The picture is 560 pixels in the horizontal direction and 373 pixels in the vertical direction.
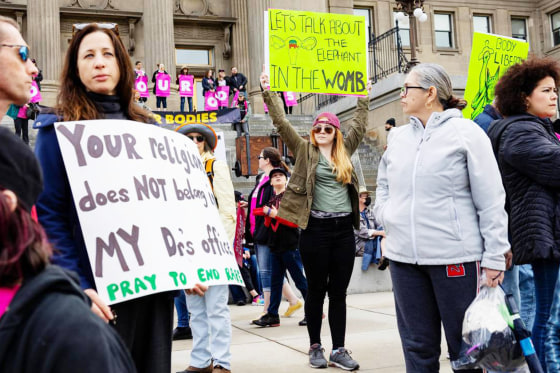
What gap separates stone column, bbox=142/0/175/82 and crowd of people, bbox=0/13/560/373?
69.3 feet

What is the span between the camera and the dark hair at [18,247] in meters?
1.23

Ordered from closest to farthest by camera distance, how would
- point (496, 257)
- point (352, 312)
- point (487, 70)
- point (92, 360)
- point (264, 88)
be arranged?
point (92, 360), point (496, 257), point (264, 88), point (487, 70), point (352, 312)

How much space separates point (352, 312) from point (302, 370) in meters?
3.30

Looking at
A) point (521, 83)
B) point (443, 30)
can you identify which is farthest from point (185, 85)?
point (521, 83)

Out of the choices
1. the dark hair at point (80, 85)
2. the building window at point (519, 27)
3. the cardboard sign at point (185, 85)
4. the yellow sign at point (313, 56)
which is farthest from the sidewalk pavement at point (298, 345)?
the building window at point (519, 27)

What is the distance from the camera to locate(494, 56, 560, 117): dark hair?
4.08 metres

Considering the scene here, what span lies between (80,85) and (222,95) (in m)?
20.6

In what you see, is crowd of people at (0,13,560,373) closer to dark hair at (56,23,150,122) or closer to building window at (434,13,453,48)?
dark hair at (56,23,150,122)

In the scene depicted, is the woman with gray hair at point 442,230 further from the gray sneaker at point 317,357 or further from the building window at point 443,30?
the building window at point 443,30

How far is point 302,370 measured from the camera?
5.16m

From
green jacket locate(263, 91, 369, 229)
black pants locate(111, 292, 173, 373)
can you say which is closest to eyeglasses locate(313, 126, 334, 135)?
green jacket locate(263, 91, 369, 229)

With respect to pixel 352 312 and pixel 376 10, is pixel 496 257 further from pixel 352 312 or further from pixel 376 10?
pixel 376 10

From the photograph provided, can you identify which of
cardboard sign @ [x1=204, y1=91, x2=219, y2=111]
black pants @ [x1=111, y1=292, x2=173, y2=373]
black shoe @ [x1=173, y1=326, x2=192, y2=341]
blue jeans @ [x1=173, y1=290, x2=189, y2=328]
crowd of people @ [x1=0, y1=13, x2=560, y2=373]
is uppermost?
cardboard sign @ [x1=204, y1=91, x2=219, y2=111]

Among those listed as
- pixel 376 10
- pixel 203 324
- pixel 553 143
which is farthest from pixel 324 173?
pixel 376 10
